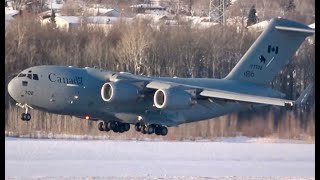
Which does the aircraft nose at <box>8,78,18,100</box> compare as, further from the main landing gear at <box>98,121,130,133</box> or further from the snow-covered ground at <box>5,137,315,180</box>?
the main landing gear at <box>98,121,130,133</box>

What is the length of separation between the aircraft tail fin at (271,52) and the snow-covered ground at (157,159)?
99.1 inches

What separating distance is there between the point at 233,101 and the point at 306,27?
2.95 meters

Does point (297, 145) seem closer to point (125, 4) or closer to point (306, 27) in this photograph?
point (306, 27)

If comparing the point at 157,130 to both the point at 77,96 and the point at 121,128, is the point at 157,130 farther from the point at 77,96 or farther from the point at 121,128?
the point at 77,96

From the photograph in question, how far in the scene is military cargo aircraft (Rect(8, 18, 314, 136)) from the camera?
29.0m

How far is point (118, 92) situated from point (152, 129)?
4.91 feet

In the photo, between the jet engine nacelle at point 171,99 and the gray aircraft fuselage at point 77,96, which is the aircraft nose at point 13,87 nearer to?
the gray aircraft fuselage at point 77,96

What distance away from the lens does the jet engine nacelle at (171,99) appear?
29453 mm

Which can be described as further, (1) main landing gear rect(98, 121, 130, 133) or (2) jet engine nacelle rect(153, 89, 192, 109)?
Answer: (1) main landing gear rect(98, 121, 130, 133)

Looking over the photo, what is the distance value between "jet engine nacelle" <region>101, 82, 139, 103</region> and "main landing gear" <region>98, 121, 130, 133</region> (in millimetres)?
816

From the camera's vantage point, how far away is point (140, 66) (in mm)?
38188

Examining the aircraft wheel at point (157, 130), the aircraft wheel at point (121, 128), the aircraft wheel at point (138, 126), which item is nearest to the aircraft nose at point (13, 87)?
the aircraft wheel at point (121, 128)

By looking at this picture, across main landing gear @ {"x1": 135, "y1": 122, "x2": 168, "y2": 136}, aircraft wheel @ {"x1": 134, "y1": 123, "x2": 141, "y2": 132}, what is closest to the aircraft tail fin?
main landing gear @ {"x1": 135, "y1": 122, "x2": 168, "y2": 136}

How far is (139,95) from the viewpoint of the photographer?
1187 inches
